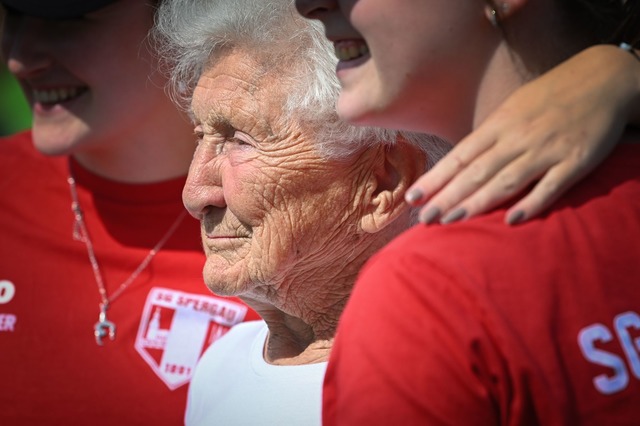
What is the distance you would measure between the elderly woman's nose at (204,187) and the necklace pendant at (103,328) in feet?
2.57

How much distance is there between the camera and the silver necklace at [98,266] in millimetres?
2836

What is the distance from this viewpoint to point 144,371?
9.04 feet

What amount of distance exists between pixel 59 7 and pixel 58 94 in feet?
0.96

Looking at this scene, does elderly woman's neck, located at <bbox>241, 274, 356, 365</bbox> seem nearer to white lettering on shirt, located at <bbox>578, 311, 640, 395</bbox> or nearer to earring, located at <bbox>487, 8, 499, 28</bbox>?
earring, located at <bbox>487, 8, 499, 28</bbox>

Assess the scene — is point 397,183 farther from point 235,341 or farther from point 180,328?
point 180,328

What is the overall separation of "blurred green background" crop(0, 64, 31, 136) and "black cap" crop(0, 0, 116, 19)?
8.06 feet

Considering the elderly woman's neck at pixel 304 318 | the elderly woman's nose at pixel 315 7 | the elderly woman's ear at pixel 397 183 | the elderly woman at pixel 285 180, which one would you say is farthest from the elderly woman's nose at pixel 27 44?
the elderly woman's nose at pixel 315 7

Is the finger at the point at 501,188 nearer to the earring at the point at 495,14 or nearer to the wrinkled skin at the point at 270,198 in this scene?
the earring at the point at 495,14

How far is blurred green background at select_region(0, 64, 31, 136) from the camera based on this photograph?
526 cm

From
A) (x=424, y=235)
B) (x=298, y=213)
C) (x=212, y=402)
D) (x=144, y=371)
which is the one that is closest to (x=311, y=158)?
(x=298, y=213)

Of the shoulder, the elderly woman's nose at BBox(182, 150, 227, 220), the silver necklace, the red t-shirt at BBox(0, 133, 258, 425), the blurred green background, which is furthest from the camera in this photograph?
the blurred green background

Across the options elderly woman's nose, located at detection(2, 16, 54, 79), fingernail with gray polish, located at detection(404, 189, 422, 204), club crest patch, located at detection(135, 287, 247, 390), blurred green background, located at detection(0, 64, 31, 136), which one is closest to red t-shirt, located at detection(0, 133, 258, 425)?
club crest patch, located at detection(135, 287, 247, 390)

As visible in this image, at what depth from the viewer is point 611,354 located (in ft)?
3.83

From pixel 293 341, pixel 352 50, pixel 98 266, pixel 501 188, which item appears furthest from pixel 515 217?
pixel 98 266
